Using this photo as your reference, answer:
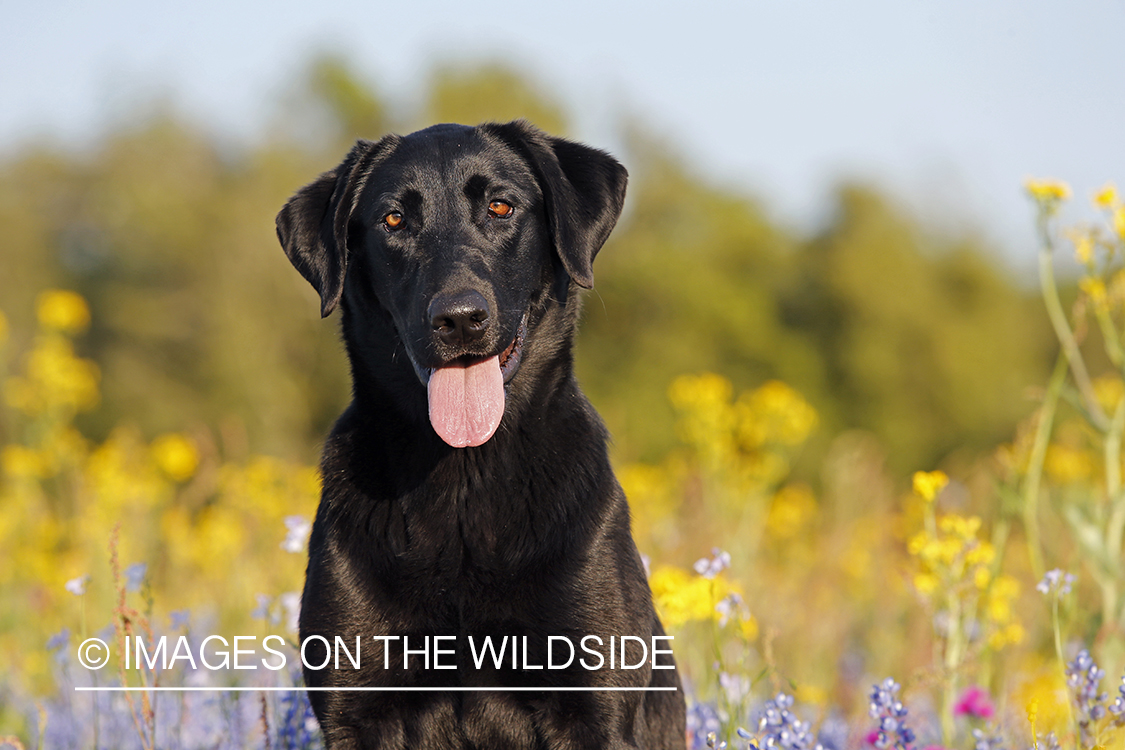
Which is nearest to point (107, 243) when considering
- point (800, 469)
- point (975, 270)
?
point (800, 469)

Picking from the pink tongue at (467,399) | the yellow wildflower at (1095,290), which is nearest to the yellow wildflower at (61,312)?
the pink tongue at (467,399)

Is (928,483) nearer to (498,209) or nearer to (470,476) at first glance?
(470,476)

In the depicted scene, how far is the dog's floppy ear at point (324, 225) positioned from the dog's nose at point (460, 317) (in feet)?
1.38

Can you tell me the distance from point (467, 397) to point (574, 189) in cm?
72

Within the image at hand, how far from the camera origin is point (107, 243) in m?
24.4

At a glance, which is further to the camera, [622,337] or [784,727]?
[622,337]

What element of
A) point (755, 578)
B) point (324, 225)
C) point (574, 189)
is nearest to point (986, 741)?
point (574, 189)

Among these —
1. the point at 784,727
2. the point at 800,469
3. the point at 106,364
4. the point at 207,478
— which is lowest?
the point at 784,727

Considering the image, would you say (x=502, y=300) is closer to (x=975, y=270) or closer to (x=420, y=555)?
(x=420, y=555)

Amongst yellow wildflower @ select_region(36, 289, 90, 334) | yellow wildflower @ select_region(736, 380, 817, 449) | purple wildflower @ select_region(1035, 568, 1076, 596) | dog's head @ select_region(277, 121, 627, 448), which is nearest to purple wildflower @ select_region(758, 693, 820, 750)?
purple wildflower @ select_region(1035, 568, 1076, 596)

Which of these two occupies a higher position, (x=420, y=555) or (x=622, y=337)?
(x=622, y=337)

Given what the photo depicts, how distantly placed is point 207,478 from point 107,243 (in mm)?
22506

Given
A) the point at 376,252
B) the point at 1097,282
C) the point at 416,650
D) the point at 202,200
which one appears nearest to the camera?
Answer: the point at 416,650

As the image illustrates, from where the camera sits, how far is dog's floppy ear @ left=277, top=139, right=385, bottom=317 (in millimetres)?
2693
